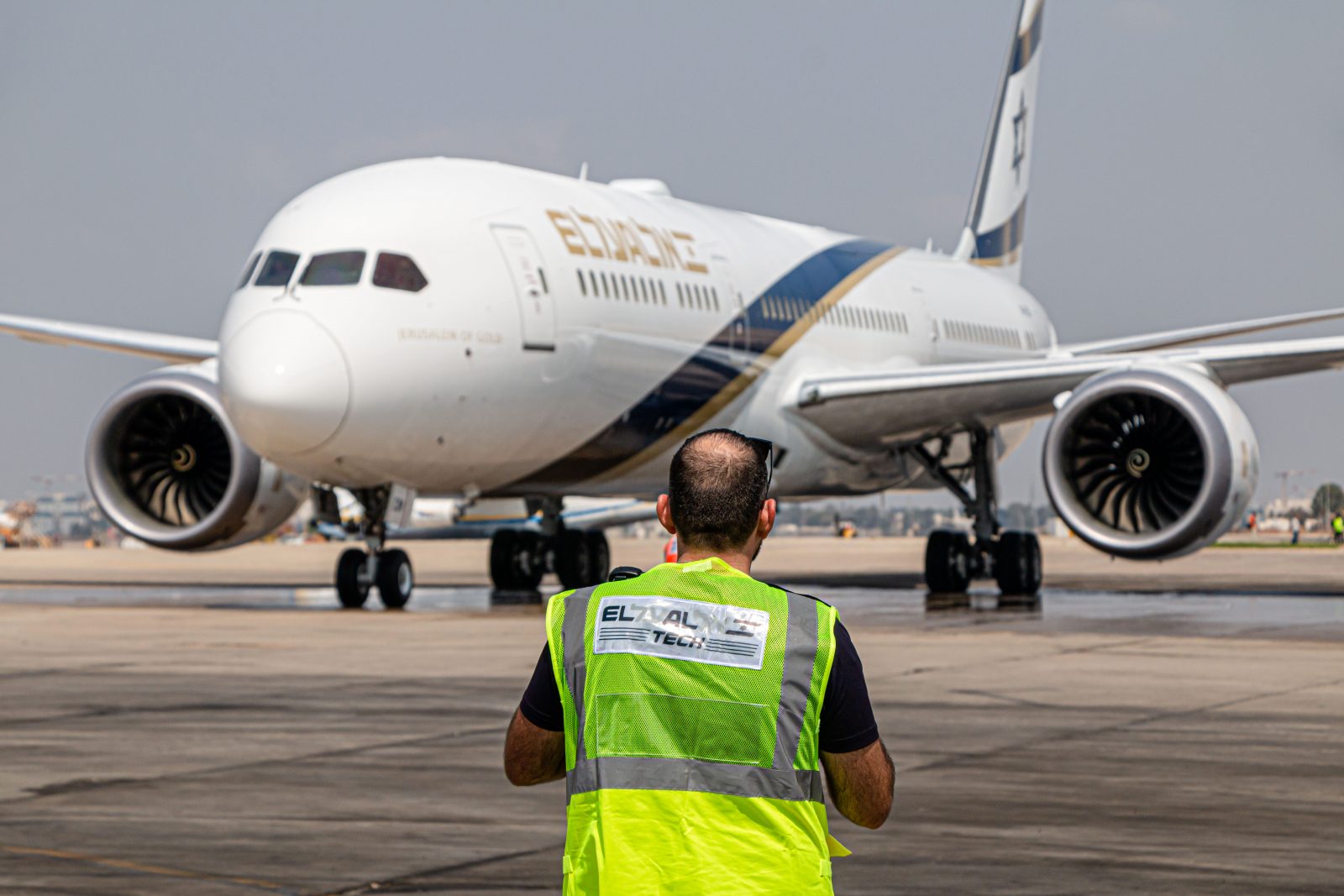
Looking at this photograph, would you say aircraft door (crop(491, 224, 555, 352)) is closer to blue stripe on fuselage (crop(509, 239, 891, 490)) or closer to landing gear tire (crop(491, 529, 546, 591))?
blue stripe on fuselage (crop(509, 239, 891, 490))

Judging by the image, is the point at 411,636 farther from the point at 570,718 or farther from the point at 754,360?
the point at 570,718

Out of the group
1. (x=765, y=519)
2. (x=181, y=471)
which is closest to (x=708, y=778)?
(x=765, y=519)

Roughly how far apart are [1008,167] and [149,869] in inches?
893

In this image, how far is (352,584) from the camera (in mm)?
15852

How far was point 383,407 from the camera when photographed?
45.9 ft

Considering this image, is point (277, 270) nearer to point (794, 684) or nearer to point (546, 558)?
point (546, 558)

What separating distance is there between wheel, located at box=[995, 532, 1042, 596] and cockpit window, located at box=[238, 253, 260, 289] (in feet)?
27.6

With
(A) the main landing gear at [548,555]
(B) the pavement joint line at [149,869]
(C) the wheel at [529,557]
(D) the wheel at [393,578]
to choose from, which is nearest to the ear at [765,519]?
(B) the pavement joint line at [149,869]

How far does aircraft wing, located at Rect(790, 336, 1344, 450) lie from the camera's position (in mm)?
16844

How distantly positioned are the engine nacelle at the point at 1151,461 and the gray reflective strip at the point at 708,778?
13176mm

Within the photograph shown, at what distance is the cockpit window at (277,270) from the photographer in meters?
14.3

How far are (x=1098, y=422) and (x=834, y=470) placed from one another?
12.4 feet

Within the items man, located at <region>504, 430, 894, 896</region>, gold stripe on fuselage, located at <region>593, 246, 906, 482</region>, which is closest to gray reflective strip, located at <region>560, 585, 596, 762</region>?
man, located at <region>504, 430, 894, 896</region>

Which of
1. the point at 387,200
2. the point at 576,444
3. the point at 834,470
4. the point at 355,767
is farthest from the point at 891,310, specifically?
the point at 355,767
